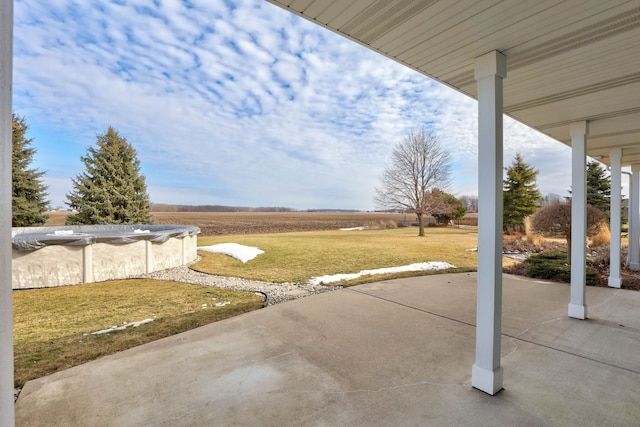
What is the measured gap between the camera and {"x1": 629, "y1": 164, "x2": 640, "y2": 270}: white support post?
699 centimetres

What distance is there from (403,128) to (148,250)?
57.6 feet

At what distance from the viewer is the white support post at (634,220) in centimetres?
699

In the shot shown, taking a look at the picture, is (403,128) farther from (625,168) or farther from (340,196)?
(340,196)

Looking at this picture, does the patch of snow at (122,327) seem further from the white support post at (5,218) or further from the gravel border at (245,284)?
the white support post at (5,218)

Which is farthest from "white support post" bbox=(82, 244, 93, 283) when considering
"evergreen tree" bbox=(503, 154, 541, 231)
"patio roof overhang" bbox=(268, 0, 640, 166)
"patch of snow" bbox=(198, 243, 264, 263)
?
"evergreen tree" bbox=(503, 154, 541, 231)

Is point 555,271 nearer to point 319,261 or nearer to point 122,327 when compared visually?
point 319,261

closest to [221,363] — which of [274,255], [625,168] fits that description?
[274,255]

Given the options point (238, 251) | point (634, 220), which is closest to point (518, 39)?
point (634, 220)

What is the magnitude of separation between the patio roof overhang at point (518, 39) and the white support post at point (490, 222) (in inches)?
11.2

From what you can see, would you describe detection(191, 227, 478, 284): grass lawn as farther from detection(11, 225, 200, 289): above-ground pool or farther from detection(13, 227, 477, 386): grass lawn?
detection(11, 225, 200, 289): above-ground pool

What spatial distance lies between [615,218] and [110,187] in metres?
19.5

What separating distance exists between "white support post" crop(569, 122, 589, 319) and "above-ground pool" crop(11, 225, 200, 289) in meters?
8.38

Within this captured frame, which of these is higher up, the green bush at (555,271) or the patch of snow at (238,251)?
the green bush at (555,271)

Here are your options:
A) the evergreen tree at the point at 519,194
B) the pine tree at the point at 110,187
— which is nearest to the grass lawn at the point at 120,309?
the pine tree at the point at 110,187
